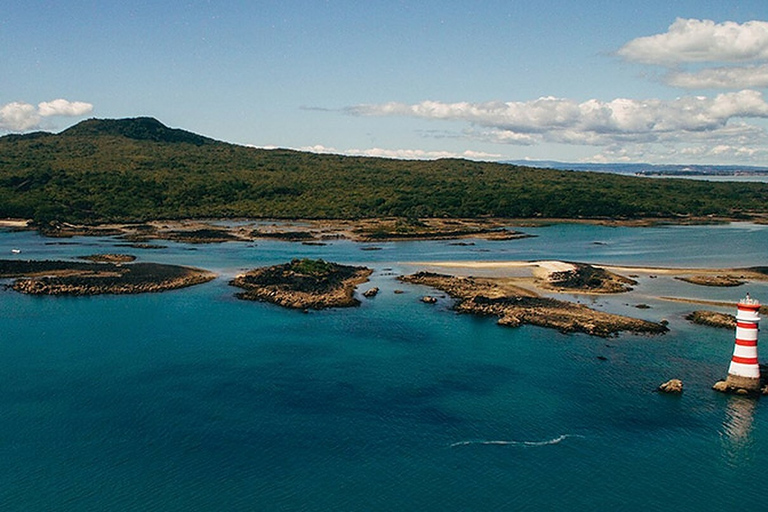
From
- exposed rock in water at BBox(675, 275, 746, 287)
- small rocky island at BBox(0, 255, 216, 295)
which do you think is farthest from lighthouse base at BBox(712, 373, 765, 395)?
small rocky island at BBox(0, 255, 216, 295)

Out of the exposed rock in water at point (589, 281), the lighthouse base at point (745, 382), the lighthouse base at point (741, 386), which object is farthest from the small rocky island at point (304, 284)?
the lighthouse base at point (745, 382)

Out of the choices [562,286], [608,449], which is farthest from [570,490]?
[562,286]

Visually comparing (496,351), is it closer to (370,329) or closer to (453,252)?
(370,329)

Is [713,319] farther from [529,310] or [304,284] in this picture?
[304,284]

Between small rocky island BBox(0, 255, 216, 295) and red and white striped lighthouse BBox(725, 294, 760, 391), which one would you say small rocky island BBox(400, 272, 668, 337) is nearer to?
red and white striped lighthouse BBox(725, 294, 760, 391)

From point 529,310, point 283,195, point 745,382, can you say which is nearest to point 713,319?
point 529,310

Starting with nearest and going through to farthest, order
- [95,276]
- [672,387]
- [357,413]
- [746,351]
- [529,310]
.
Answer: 1. [357,413]
2. [746,351]
3. [672,387]
4. [529,310]
5. [95,276]
